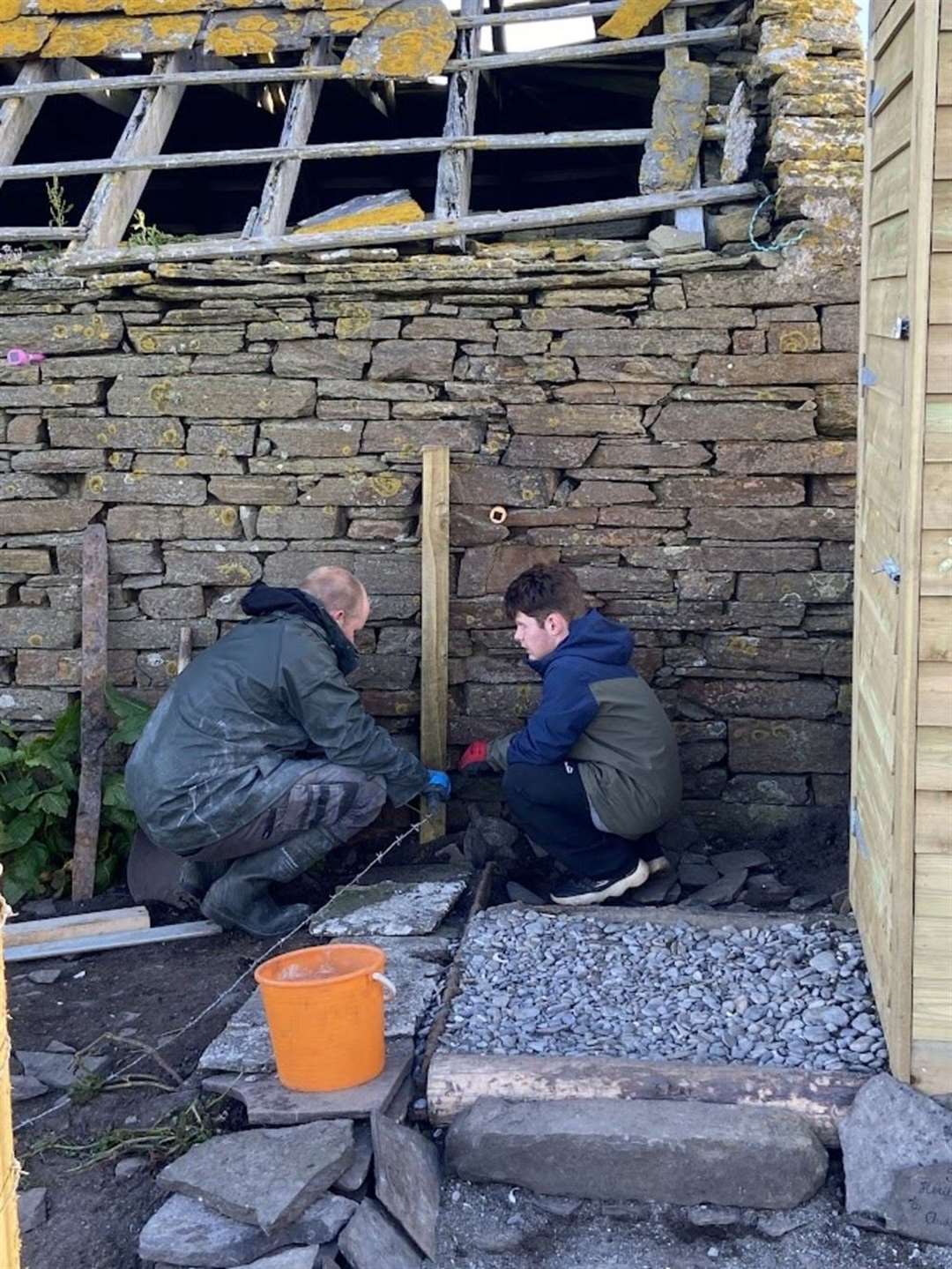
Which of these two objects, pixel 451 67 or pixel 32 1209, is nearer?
pixel 32 1209

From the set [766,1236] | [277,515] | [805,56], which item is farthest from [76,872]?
[805,56]

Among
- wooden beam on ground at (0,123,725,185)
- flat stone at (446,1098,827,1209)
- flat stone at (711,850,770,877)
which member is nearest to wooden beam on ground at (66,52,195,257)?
wooden beam on ground at (0,123,725,185)

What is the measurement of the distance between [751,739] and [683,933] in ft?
4.67

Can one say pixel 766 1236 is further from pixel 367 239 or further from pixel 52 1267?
pixel 367 239

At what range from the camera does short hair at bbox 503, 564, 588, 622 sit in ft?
18.1

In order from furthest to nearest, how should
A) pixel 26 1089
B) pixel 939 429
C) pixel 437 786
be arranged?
pixel 437 786 < pixel 26 1089 < pixel 939 429

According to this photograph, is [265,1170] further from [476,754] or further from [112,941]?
[476,754]

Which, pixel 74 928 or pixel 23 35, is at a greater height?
pixel 23 35

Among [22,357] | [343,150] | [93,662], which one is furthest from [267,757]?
[343,150]

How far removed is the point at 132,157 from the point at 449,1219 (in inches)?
181

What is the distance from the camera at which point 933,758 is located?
12.1 ft

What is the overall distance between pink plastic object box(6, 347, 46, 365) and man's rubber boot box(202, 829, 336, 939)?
2.30m

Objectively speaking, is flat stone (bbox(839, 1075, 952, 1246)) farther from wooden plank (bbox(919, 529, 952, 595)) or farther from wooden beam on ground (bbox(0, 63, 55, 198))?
wooden beam on ground (bbox(0, 63, 55, 198))

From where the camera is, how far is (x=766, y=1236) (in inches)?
144
